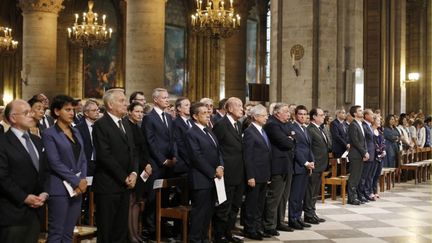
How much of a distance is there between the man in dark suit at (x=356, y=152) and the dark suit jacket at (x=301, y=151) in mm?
2581

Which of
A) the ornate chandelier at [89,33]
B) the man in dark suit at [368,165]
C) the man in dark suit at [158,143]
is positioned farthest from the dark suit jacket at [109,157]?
the ornate chandelier at [89,33]

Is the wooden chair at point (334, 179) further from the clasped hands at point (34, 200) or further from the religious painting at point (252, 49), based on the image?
the religious painting at point (252, 49)

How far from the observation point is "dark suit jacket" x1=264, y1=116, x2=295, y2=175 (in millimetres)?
8633

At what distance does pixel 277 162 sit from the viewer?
8.63 meters

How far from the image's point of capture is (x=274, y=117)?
29.2ft

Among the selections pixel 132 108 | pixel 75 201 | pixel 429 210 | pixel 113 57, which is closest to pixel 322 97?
pixel 429 210

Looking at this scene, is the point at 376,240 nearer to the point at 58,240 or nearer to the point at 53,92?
the point at 58,240

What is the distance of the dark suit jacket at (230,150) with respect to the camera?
7750mm

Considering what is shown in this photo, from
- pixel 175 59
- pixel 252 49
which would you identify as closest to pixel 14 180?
pixel 175 59

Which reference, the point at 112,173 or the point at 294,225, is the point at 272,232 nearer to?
the point at 294,225

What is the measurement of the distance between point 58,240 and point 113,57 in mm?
23687

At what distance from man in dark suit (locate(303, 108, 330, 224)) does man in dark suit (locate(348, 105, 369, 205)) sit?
1625 millimetres

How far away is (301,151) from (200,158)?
258 cm

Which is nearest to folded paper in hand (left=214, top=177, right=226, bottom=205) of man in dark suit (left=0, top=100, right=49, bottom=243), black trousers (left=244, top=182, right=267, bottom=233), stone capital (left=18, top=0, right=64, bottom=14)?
black trousers (left=244, top=182, right=267, bottom=233)
